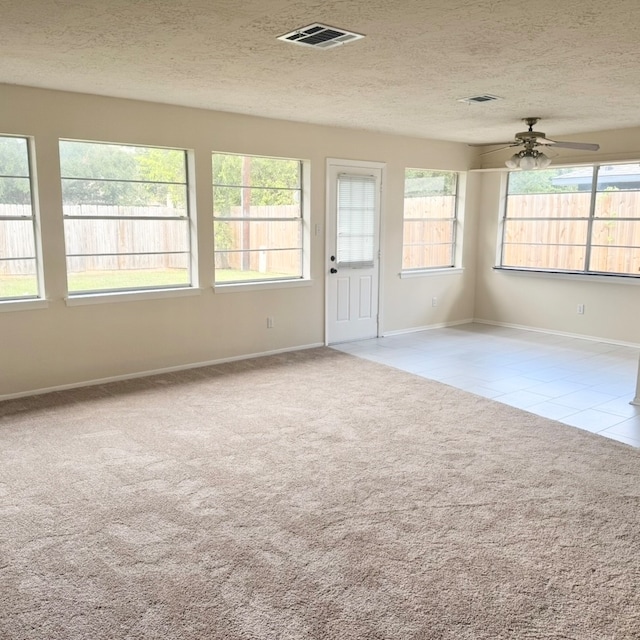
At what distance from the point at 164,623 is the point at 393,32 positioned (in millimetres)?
3003

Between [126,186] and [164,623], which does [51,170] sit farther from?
[164,623]

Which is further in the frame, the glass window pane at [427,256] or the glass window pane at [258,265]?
the glass window pane at [427,256]

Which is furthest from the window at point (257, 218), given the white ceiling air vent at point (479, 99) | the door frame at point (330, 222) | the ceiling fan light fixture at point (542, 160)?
the ceiling fan light fixture at point (542, 160)

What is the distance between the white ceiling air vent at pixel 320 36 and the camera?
10.00ft

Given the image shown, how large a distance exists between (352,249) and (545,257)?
2.69 metres

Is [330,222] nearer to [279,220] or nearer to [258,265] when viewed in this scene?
[279,220]

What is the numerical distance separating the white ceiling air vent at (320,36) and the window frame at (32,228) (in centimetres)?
260

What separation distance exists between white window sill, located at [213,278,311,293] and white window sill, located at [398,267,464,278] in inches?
63.6

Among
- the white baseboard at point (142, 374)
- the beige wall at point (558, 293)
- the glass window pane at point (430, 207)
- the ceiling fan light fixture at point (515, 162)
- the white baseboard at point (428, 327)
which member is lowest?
the white baseboard at point (428, 327)

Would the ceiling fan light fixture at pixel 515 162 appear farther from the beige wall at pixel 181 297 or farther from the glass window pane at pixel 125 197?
the glass window pane at pixel 125 197

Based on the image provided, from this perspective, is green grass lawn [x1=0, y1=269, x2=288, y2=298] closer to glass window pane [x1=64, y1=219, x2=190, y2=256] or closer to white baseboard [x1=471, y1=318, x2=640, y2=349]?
glass window pane [x1=64, y1=219, x2=190, y2=256]

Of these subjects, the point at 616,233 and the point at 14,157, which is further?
the point at 616,233

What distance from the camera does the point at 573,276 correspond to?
23.5 ft

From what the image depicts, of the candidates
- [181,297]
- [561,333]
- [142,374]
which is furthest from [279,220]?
[561,333]
